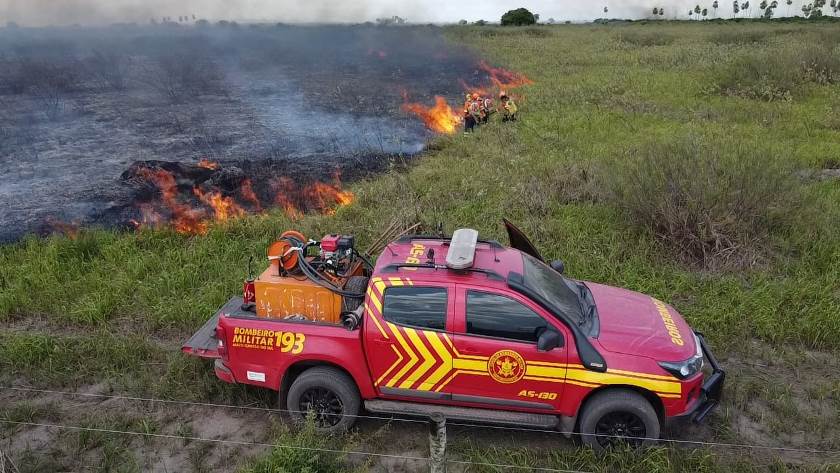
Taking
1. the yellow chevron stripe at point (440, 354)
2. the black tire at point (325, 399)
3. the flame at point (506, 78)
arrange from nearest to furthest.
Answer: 1. the yellow chevron stripe at point (440, 354)
2. the black tire at point (325, 399)
3. the flame at point (506, 78)

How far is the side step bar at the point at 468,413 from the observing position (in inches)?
206

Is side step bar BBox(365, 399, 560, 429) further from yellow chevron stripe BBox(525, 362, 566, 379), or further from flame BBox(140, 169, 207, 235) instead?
flame BBox(140, 169, 207, 235)

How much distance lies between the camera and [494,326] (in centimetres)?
516

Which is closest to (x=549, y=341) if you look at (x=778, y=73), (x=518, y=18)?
(x=778, y=73)

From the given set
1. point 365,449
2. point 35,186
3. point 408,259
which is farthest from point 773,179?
point 35,186

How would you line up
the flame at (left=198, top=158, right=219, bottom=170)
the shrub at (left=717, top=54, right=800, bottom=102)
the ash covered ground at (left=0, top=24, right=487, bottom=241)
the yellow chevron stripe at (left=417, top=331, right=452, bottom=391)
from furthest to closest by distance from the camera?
the shrub at (left=717, top=54, right=800, bottom=102)
the flame at (left=198, top=158, right=219, bottom=170)
the ash covered ground at (left=0, top=24, right=487, bottom=241)
the yellow chevron stripe at (left=417, top=331, right=452, bottom=391)

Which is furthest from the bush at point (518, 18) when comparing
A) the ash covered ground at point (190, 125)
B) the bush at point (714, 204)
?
the bush at point (714, 204)

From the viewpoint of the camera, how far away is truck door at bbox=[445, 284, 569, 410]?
16.8ft

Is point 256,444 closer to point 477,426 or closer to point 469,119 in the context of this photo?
point 477,426

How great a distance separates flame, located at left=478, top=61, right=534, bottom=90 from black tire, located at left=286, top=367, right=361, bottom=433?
790 inches

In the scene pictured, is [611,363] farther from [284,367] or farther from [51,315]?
[51,315]

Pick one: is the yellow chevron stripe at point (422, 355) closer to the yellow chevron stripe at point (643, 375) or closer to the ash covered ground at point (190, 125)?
the yellow chevron stripe at point (643, 375)

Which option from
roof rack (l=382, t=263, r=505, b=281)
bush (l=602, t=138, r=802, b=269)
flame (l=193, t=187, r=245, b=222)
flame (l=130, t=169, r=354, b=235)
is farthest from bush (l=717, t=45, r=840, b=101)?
roof rack (l=382, t=263, r=505, b=281)

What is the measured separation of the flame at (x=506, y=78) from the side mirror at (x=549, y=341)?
20.0 meters
